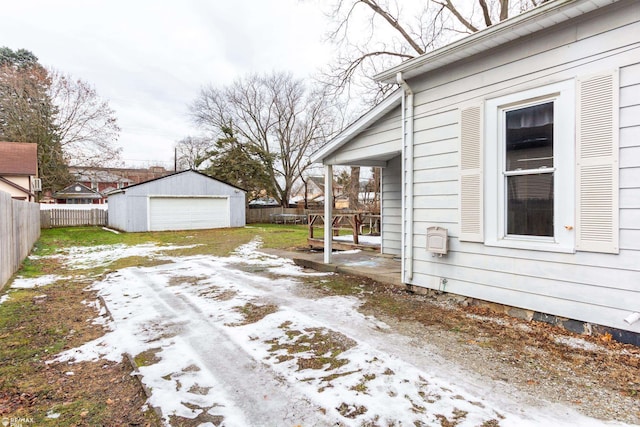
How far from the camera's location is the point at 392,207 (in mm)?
7566

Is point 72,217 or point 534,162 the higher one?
point 534,162

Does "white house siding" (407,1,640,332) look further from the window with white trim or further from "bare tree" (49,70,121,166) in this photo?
"bare tree" (49,70,121,166)

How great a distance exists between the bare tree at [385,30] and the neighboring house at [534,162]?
347 inches

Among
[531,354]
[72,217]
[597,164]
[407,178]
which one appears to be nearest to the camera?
[531,354]

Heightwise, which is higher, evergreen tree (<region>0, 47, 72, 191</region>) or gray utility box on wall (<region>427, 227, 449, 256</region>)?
evergreen tree (<region>0, 47, 72, 191</region>)

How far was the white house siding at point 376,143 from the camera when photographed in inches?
216

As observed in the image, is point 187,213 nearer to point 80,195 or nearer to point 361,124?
point 361,124

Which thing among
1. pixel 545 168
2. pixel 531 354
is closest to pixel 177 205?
pixel 545 168

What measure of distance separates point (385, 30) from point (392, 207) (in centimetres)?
953

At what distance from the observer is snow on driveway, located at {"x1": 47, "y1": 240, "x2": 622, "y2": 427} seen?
2.14 m

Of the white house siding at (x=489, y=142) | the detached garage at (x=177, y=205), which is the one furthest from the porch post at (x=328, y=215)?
the detached garage at (x=177, y=205)

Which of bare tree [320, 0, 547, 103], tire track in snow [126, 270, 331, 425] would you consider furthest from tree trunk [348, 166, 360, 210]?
tire track in snow [126, 270, 331, 425]

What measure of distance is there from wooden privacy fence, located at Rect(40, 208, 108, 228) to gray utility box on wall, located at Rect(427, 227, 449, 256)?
2269cm

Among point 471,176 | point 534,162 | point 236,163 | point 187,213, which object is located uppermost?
point 236,163
